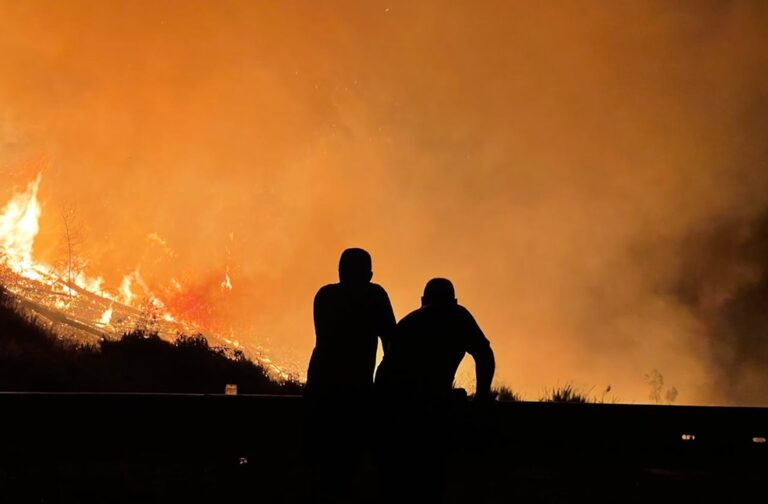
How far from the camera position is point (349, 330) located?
517 centimetres

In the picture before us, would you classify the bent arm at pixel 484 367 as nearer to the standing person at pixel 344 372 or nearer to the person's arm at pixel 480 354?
the person's arm at pixel 480 354

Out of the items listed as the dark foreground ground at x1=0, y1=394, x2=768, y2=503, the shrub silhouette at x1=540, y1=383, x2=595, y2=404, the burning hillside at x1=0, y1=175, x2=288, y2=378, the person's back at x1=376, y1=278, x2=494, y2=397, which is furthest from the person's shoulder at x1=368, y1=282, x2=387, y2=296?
the burning hillside at x1=0, y1=175, x2=288, y2=378

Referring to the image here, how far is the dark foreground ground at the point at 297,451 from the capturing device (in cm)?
593

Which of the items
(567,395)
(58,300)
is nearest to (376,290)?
(567,395)

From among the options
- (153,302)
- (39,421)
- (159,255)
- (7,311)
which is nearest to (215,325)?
(159,255)

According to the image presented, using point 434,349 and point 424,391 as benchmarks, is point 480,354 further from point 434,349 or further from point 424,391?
point 424,391

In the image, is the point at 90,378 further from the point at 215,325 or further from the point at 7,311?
the point at 215,325

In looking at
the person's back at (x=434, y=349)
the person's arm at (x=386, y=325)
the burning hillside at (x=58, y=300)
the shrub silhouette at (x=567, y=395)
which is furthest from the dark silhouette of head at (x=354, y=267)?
the burning hillside at (x=58, y=300)

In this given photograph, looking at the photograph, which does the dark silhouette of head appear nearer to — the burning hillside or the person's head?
the person's head

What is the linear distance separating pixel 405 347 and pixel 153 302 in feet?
210

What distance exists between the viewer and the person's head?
4664 millimetres

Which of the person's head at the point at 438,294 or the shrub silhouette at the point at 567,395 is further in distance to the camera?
the shrub silhouette at the point at 567,395

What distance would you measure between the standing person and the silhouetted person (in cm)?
41

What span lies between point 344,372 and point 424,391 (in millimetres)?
715
